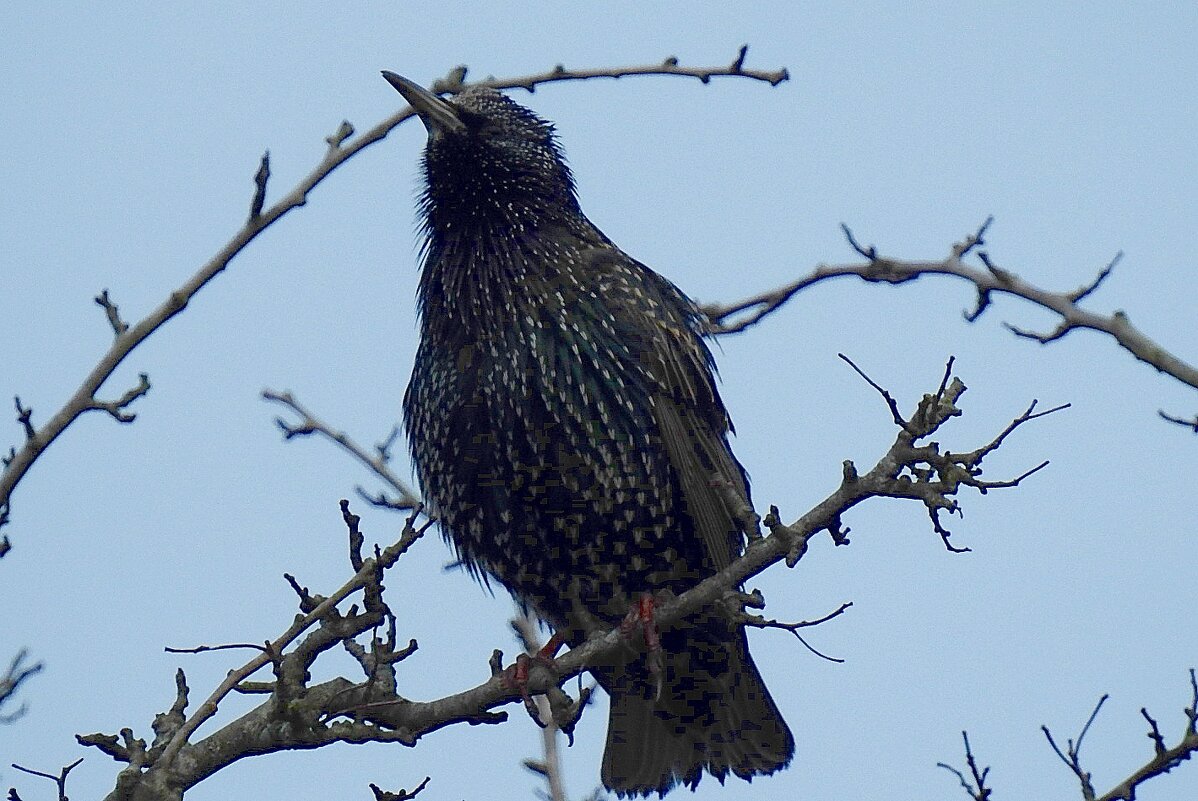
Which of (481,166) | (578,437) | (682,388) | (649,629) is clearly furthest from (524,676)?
(481,166)

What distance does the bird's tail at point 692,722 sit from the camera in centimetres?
546

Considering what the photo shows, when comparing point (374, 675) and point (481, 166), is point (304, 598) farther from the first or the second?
point (481, 166)

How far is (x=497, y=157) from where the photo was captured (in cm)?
586

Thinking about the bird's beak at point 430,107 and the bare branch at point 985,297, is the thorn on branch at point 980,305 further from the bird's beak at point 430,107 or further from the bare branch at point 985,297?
the bird's beak at point 430,107

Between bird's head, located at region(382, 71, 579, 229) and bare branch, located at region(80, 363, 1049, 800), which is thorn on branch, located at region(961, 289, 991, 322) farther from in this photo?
bird's head, located at region(382, 71, 579, 229)

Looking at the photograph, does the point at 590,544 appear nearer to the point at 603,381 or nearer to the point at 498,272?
the point at 603,381

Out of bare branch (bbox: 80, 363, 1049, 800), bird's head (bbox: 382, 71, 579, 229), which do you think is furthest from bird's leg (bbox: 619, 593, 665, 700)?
bird's head (bbox: 382, 71, 579, 229)

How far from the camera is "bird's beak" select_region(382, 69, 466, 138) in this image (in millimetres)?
5637

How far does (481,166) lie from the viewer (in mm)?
5828

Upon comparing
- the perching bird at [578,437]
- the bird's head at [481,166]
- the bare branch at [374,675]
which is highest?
the bird's head at [481,166]

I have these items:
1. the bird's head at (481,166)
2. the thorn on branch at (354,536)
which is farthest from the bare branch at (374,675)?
the bird's head at (481,166)

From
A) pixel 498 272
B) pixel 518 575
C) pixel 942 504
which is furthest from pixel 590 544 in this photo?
pixel 942 504

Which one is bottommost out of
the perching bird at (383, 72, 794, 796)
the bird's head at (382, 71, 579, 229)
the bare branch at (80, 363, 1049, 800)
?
the bare branch at (80, 363, 1049, 800)

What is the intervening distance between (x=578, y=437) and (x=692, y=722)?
133cm
